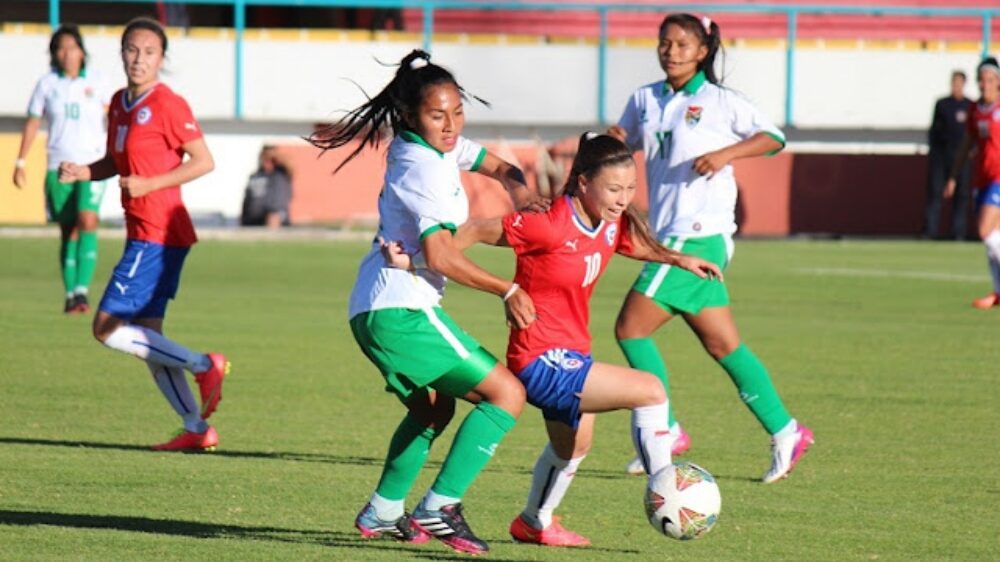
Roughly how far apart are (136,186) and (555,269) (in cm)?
290

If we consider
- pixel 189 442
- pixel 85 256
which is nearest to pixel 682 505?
pixel 189 442

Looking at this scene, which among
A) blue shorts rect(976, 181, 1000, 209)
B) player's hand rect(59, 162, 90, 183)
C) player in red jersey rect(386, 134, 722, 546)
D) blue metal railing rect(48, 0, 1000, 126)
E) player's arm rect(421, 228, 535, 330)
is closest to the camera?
player's arm rect(421, 228, 535, 330)

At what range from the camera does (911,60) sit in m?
32.9

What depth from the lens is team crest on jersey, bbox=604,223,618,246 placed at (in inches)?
284

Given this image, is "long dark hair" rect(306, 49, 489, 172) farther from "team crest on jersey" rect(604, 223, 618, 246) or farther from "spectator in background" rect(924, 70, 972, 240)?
"spectator in background" rect(924, 70, 972, 240)

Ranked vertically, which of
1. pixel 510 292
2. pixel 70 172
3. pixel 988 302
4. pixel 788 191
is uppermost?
pixel 70 172

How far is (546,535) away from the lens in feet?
23.5

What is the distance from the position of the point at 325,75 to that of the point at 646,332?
2270cm

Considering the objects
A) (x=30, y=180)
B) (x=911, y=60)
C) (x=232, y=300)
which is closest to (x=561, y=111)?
(x=911, y=60)

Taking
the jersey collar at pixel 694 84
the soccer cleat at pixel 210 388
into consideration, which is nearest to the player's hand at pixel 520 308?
the jersey collar at pixel 694 84

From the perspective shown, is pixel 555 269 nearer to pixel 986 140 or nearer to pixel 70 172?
pixel 70 172

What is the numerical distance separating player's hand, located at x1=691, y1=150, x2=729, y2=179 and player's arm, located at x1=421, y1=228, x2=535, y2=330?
2.45 metres

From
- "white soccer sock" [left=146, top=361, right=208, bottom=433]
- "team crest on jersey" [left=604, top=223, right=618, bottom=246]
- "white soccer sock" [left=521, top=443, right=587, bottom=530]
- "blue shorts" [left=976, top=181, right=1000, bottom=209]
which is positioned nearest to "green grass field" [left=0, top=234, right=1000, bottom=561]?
"white soccer sock" [left=521, top=443, right=587, bottom=530]

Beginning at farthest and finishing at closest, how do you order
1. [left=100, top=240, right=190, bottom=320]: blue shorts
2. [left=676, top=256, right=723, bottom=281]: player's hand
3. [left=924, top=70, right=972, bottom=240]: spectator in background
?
1. [left=924, top=70, right=972, bottom=240]: spectator in background
2. [left=100, top=240, right=190, bottom=320]: blue shorts
3. [left=676, top=256, right=723, bottom=281]: player's hand
